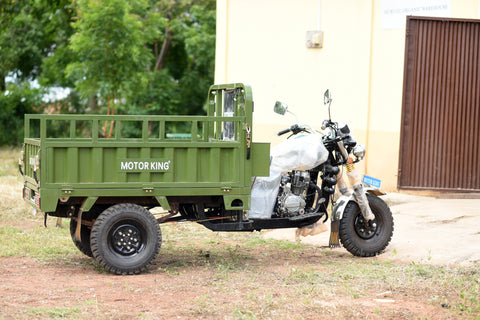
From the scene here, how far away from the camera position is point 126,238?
6.64 m

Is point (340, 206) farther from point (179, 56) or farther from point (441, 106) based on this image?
point (179, 56)

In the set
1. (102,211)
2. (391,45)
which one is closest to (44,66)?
(391,45)

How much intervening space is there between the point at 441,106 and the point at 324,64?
7.01 ft

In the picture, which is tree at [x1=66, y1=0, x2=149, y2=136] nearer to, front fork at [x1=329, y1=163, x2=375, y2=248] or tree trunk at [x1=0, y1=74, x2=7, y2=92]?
tree trunk at [x1=0, y1=74, x2=7, y2=92]

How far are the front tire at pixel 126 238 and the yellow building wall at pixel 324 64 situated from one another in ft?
19.3

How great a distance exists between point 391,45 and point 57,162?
283 inches

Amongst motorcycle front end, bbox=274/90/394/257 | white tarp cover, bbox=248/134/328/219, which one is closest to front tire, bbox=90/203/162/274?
white tarp cover, bbox=248/134/328/219

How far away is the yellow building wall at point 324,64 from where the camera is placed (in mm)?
11766

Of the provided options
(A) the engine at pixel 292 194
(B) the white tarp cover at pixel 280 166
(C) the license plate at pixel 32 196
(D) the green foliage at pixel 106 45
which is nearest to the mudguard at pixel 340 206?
(A) the engine at pixel 292 194

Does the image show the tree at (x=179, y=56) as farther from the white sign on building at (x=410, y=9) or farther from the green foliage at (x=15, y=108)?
the white sign on building at (x=410, y=9)

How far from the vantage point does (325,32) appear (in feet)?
39.3

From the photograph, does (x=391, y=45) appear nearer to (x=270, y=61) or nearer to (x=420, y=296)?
(x=270, y=61)

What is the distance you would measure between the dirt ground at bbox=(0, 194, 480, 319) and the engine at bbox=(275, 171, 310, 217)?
1.86ft

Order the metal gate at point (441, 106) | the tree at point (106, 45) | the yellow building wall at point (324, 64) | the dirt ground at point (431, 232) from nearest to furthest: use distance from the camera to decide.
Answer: the dirt ground at point (431, 232), the metal gate at point (441, 106), the yellow building wall at point (324, 64), the tree at point (106, 45)
